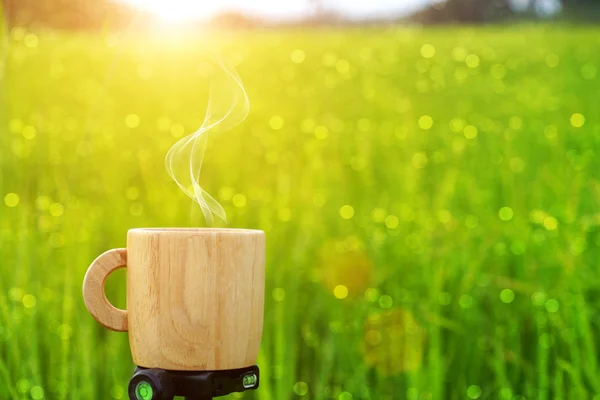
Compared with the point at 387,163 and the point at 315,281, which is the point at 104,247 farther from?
the point at 387,163

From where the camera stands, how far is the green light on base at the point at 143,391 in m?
0.90

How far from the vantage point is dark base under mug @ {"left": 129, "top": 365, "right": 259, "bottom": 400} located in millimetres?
893

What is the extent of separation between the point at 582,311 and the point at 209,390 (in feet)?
2.44

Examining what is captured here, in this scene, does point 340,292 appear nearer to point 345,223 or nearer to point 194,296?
point 345,223

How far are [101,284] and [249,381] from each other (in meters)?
0.21

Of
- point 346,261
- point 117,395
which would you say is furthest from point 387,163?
point 117,395

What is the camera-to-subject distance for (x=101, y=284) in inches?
37.4

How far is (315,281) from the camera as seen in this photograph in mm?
1602

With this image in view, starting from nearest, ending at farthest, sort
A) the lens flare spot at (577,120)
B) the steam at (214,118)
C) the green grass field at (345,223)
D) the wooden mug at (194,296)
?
1. the wooden mug at (194,296)
2. the steam at (214,118)
3. the green grass field at (345,223)
4. the lens flare spot at (577,120)

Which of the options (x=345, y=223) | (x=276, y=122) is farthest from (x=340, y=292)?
(x=276, y=122)

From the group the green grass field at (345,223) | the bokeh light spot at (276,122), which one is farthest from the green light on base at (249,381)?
the bokeh light spot at (276,122)

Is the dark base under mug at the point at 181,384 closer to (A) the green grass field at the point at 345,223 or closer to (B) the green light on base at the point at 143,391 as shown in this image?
(B) the green light on base at the point at 143,391

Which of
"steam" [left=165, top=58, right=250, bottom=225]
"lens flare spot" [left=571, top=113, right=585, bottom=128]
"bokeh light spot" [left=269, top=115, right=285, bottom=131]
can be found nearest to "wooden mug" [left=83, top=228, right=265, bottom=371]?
"steam" [left=165, top=58, right=250, bottom=225]

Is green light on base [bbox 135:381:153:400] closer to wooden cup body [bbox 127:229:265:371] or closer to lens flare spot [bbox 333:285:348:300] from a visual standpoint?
wooden cup body [bbox 127:229:265:371]
